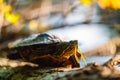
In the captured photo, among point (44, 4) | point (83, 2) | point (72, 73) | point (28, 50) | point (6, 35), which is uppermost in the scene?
point (44, 4)

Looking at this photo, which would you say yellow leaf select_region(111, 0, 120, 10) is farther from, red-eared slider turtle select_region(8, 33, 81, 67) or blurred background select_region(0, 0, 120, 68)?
red-eared slider turtle select_region(8, 33, 81, 67)

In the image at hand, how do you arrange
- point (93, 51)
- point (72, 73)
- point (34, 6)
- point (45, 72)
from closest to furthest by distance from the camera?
point (72, 73) < point (45, 72) < point (93, 51) < point (34, 6)

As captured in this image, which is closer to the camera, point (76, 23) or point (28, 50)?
point (28, 50)

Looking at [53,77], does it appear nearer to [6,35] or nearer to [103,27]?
[6,35]

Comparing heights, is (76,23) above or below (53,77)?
above

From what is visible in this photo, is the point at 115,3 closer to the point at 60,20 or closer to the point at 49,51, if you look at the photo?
the point at 60,20

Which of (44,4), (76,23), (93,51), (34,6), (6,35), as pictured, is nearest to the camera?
(93,51)

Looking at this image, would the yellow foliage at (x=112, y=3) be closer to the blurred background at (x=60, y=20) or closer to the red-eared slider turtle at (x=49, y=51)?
the blurred background at (x=60, y=20)

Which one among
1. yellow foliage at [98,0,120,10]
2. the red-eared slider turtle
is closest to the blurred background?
yellow foliage at [98,0,120,10]

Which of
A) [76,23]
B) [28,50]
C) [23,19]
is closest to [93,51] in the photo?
[28,50]
